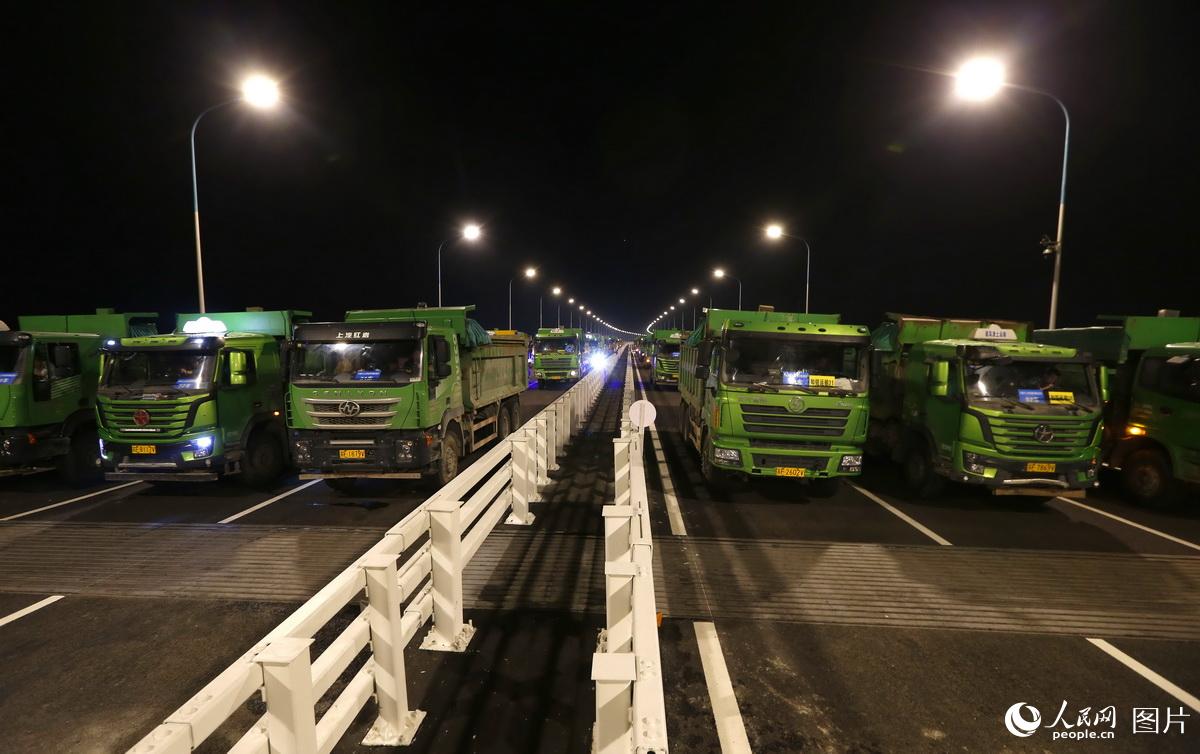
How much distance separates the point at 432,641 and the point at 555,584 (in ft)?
5.05

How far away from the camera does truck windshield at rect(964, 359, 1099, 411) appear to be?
8.57 meters

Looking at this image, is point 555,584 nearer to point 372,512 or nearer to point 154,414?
point 372,512

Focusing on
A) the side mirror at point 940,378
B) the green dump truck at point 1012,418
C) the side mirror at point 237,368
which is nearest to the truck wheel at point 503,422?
the side mirror at point 237,368

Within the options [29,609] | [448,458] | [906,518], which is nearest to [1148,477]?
[906,518]

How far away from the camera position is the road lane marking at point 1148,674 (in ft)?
13.7

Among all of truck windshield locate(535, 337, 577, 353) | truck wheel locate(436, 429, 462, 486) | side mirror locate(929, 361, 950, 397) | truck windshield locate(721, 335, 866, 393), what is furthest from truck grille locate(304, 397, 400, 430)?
truck windshield locate(535, 337, 577, 353)

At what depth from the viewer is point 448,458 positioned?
32.2ft

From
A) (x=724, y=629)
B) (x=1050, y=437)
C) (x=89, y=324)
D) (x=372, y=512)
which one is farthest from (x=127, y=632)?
(x=1050, y=437)

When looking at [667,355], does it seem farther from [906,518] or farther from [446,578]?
[446,578]

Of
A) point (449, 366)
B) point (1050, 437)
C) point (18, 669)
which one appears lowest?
point (18, 669)

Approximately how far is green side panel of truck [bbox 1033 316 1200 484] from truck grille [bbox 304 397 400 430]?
1180 centimetres

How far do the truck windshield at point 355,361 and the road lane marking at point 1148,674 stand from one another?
28.0ft

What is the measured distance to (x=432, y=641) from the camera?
470cm

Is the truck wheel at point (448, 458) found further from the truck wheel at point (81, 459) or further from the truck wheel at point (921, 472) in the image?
the truck wheel at point (921, 472)
